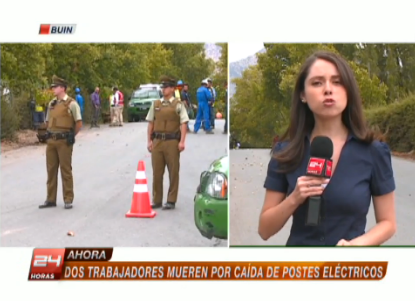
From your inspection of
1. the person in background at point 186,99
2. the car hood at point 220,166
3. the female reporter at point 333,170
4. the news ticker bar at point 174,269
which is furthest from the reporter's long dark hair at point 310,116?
the person in background at point 186,99

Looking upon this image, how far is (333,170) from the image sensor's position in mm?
3053

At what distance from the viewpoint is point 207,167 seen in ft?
12.5

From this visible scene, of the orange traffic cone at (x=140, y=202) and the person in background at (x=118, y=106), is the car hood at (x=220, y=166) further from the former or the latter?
the person in background at (x=118, y=106)

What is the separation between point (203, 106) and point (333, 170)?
4.01 feet

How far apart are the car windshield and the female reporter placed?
1.19m

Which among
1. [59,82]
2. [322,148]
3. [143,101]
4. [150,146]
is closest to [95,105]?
[59,82]

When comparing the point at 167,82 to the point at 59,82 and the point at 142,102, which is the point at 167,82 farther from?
the point at 59,82

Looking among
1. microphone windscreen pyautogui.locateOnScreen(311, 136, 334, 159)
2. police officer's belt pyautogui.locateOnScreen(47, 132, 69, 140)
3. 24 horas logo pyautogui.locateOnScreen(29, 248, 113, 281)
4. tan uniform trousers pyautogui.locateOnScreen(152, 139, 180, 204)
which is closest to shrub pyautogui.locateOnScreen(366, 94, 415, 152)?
microphone windscreen pyautogui.locateOnScreen(311, 136, 334, 159)

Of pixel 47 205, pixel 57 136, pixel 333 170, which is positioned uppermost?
pixel 57 136

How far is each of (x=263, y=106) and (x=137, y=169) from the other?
1.00 metres

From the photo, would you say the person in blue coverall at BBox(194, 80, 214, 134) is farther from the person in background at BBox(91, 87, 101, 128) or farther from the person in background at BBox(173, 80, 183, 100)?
the person in background at BBox(91, 87, 101, 128)

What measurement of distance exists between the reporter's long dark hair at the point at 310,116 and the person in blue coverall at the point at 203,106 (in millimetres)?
734

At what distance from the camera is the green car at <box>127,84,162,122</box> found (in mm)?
4105
